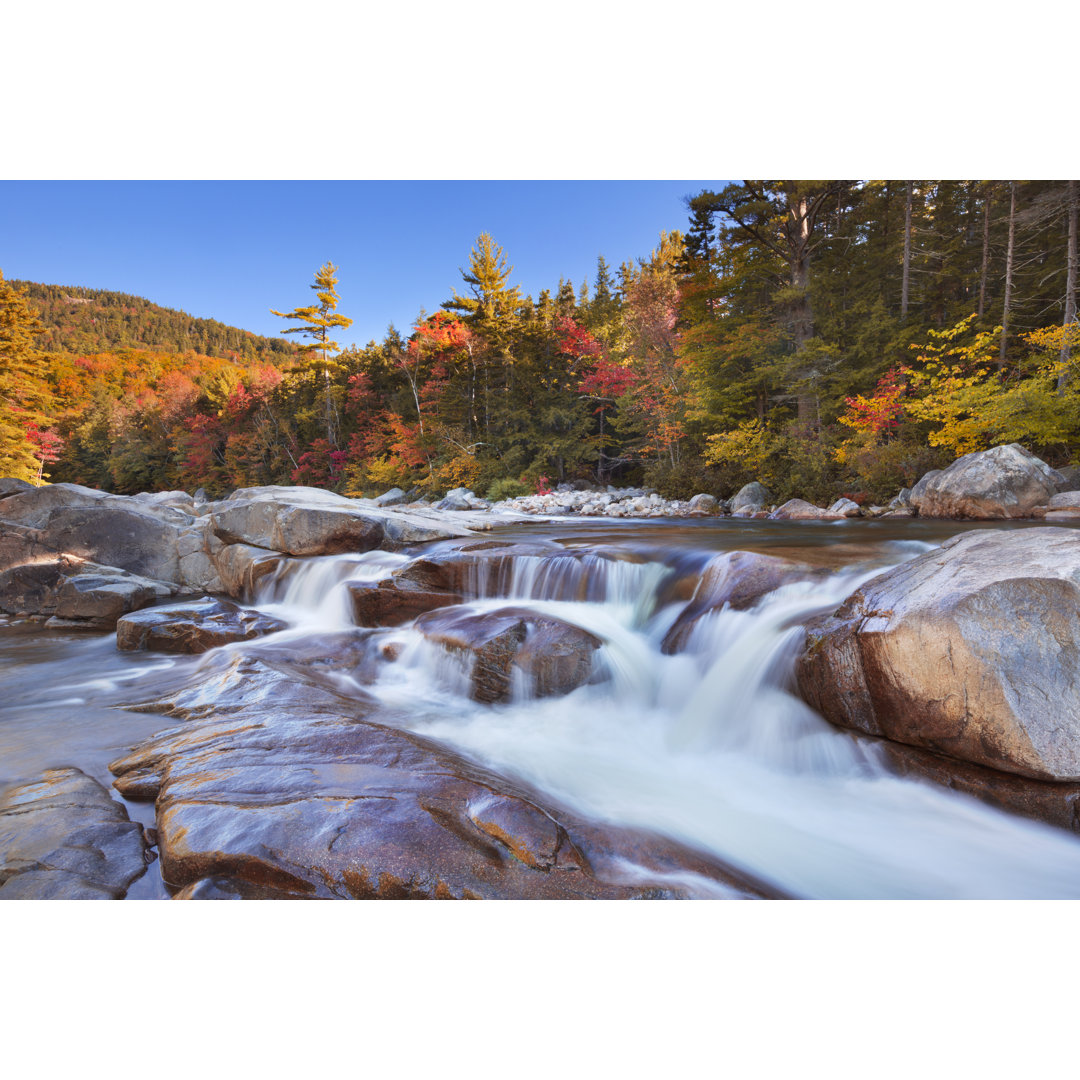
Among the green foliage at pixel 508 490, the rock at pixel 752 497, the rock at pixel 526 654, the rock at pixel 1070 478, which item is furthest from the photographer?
the green foliage at pixel 508 490

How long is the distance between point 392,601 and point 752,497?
9805 millimetres

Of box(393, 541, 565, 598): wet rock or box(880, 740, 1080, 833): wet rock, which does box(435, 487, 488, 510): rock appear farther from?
box(880, 740, 1080, 833): wet rock

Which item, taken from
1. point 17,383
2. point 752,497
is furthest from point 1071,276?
point 17,383

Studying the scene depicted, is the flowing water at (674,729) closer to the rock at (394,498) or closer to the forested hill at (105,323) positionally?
the forested hill at (105,323)

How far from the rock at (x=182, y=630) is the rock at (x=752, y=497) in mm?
10404

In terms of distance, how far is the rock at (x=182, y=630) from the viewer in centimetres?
500

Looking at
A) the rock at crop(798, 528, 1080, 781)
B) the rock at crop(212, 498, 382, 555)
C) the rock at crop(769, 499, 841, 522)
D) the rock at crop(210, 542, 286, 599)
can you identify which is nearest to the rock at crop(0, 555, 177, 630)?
the rock at crop(210, 542, 286, 599)

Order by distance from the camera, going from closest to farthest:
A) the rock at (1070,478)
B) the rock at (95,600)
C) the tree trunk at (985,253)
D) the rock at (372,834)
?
the rock at (372,834), the rock at (95,600), the rock at (1070,478), the tree trunk at (985,253)

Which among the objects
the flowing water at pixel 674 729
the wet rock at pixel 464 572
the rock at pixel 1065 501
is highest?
the rock at pixel 1065 501

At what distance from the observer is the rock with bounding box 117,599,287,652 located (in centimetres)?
500

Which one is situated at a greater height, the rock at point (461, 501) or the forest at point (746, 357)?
the forest at point (746, 357)

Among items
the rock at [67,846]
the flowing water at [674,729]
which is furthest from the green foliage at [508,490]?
the rock at [67,846]

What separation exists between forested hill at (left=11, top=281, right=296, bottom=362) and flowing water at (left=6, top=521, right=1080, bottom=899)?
31.1ft
